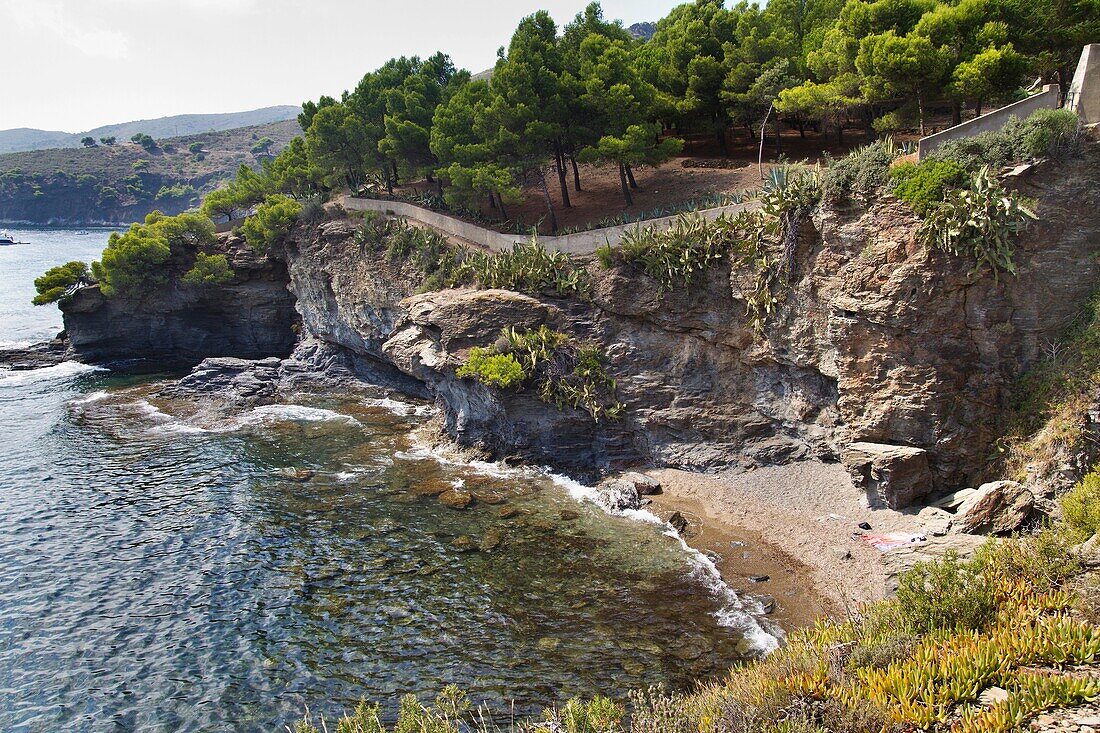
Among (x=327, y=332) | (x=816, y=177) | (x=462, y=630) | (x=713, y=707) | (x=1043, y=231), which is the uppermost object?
(x=816, y=177)

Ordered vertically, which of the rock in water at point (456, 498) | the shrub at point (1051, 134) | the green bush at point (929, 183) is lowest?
the rock in water at point (456, 498)

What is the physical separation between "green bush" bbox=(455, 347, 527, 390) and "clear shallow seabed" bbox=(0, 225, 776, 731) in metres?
4.00

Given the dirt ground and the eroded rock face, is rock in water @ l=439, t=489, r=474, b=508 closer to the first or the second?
the dirt ground

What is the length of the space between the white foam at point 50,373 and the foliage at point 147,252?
19.3ft

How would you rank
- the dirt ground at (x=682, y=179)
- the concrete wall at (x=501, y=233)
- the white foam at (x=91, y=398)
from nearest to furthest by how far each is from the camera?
the concrete wall at (x=501, y=233)
the dirt ground at (x=682, y=179)
the white foam at (x=91, y=398)

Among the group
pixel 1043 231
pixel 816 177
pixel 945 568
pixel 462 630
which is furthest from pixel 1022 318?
pixel 462 630

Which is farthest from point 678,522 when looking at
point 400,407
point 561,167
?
point 561,167

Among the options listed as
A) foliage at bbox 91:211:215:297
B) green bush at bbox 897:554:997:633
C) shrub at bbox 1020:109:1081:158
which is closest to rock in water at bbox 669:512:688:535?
green bush at bbox 897:554:997:633

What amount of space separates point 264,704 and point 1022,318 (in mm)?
24487

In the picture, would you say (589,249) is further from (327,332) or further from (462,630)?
(327,332)

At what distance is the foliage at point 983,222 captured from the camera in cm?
2012

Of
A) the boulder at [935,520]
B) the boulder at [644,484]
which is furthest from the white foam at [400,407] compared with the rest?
the boulder at [935,520]

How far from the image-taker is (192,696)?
52.5ft

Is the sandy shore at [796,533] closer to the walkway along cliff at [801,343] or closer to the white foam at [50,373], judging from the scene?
the walkway along cliff at [801,343]
